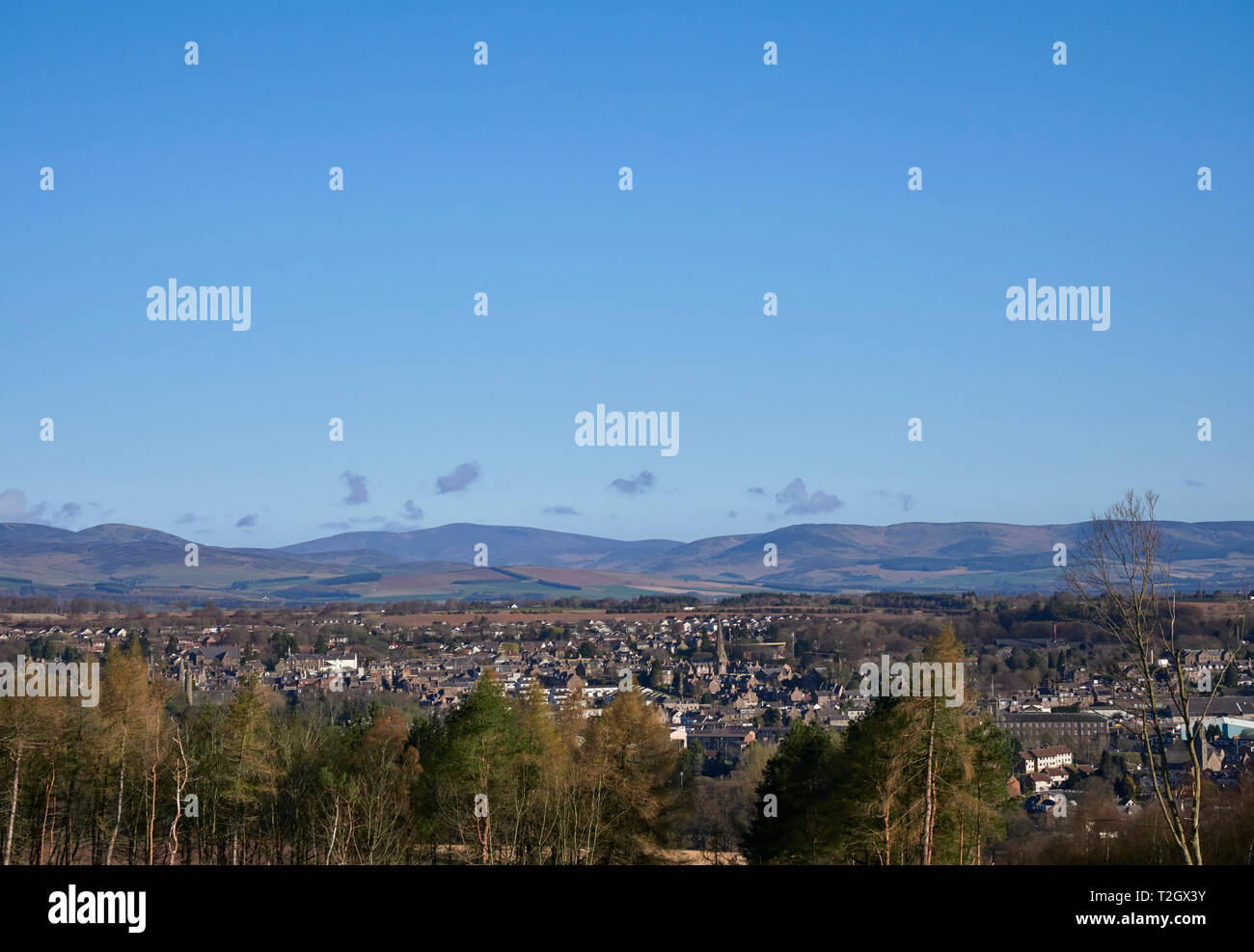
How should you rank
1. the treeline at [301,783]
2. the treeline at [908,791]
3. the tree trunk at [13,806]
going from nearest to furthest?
the treeline at [908,791]
the tree trunk at [13,806]
the treeline at [301,783]

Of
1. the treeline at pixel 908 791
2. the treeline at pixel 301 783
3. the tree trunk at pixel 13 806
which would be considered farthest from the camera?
the treeline at pixel 301 783

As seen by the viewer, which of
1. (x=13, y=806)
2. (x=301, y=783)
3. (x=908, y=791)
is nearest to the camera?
(x=908, y=791)

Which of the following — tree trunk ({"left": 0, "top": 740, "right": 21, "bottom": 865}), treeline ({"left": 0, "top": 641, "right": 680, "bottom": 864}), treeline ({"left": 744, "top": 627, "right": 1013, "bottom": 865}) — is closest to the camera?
treeline ({"left": 744, "top": 627, "right": 1013, "bottom": 865})

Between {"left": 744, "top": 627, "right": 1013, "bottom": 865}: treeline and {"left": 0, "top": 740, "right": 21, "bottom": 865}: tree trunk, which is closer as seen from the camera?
Result: {"left": 744, "top": 627, "right": 1013, "bottom": 865}: treeline

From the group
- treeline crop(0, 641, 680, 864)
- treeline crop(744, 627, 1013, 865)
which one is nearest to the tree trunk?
treeline crop(0, 641, 680, 864)

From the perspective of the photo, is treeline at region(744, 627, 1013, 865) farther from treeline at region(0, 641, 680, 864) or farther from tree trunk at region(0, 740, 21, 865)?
tree trunk at region(0, 740, 21, 865)

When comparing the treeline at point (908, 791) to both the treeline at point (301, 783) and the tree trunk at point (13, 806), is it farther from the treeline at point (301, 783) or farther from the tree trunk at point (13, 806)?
the tree trunk at point (13, 806)

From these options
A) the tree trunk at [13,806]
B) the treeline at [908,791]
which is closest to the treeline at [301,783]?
the tree trunk at [13,806]

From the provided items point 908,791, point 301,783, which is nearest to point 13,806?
point 301,783

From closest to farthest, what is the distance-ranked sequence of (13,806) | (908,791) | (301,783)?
(908,791) → (13,806) → (301,783)

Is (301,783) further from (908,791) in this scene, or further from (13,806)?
(908,791)

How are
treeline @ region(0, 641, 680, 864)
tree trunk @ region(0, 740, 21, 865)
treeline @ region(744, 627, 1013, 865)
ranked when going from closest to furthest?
treeline @ region(744, 627, 1013, 865) < tree trunk @ region(0, 740, 21, 865) < treeline @ region(0, 641, 680, 864)
